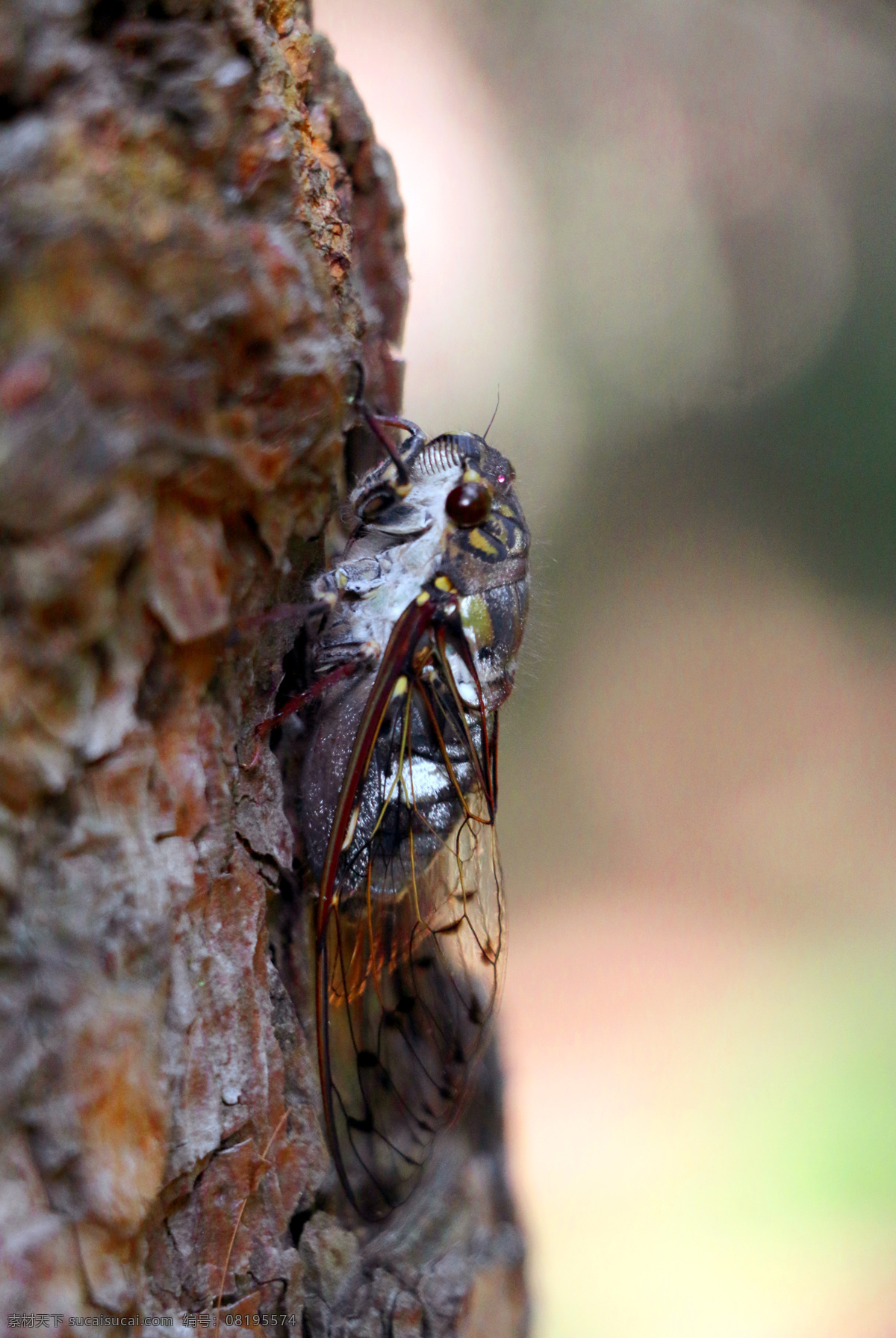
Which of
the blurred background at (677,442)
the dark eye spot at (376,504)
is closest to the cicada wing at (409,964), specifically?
the dark eye spot at (376,504)

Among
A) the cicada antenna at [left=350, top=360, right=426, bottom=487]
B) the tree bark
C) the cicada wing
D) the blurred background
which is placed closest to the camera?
the tree bark

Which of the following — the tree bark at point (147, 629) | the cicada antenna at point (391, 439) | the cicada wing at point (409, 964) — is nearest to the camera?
the tree bark at point (147, 629)

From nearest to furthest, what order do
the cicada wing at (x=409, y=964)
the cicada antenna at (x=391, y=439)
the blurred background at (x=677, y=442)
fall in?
the cicada wing at (x=409, y=964), the cicada antenna at (x=391, y=439), the blurred background at (x=677, y=442)

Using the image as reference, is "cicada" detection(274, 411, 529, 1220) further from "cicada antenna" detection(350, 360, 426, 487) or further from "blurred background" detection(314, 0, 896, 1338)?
"blurred background" detection(314, 0, 896, 1338)

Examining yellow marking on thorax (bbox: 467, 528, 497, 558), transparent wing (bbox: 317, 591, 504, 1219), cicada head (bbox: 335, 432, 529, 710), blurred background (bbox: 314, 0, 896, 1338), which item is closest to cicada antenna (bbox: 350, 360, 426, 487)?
cicada head (bbox: 335, 432, 529, 710)

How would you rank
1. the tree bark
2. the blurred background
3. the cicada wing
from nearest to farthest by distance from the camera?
the tree bark, the cicada wing, the blurred background

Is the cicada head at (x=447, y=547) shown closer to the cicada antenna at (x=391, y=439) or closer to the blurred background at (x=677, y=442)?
the cicada antenna at (x=391, y=439)

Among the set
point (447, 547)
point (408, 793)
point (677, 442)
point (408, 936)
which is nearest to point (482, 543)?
point (447, 547)

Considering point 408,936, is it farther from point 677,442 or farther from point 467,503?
point 677,442
